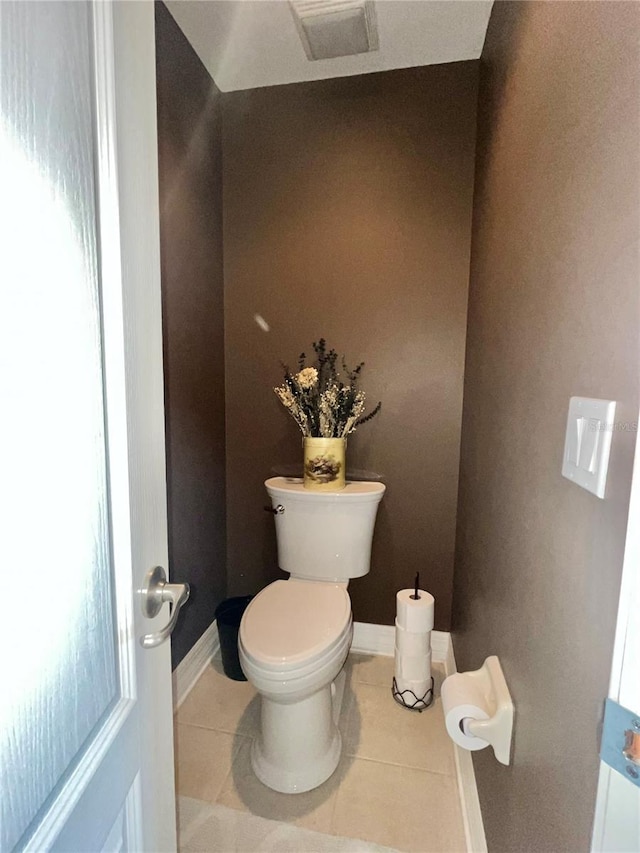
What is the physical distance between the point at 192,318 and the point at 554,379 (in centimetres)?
133

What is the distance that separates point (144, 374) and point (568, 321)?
655mm

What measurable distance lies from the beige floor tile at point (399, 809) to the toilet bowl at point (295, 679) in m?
0.10

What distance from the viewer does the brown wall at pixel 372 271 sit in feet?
5.59

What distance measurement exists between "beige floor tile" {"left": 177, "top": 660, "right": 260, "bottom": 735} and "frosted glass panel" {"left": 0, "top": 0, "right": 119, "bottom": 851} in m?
1.24

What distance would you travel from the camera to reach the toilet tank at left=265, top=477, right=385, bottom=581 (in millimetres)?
1664

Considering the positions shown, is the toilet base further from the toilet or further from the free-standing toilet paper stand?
the free-standing toilet paper stand

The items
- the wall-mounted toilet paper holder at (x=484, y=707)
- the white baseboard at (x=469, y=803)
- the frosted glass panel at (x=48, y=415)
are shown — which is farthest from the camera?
the white baseboard at (x=469, y=803)

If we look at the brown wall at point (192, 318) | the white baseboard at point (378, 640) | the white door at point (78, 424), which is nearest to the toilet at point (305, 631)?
the white baseboard at point (378, 640)

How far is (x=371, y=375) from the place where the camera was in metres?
1.82

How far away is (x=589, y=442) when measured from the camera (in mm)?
552

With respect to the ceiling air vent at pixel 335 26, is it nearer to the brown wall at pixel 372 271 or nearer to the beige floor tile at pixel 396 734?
the brown wall at pixel 372 271

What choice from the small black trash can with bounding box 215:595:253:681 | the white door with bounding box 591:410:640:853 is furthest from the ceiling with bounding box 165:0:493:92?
the small black trash can with bounding box 215:595:253:681

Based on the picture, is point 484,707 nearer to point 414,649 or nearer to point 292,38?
point 414,649

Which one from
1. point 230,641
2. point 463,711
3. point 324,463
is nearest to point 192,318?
point 324,463
